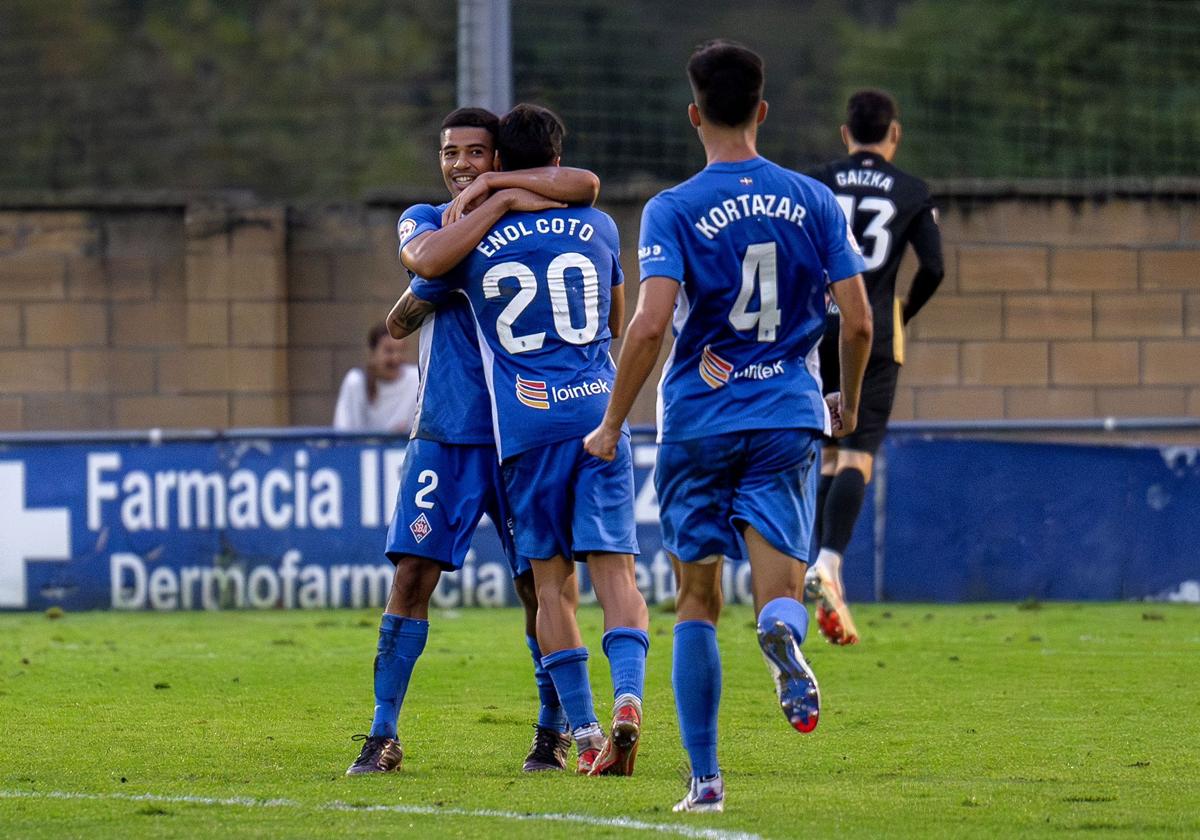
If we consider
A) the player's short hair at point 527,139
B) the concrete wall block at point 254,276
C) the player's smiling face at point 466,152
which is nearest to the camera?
the player's short hair at point 527,139

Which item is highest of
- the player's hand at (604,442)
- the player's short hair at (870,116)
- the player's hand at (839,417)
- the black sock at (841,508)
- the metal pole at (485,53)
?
the metal pole at (485,53)

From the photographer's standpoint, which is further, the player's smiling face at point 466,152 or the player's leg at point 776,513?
the player's smiling face at point 466,152

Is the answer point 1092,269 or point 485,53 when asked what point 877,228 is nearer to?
point 485,53

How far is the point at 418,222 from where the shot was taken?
5.66 m

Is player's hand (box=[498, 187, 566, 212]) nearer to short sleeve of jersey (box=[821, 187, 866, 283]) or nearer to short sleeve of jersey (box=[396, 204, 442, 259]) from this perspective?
short sleeve of jersey (box=[396, 204, 442, 259])

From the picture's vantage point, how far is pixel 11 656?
9039 millimetres

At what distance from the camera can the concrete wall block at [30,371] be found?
14.8 metres

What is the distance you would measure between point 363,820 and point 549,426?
1.23 metres

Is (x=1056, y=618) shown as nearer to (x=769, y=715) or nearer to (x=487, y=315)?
(x=769, y=715)

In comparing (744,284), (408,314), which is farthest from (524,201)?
(744,284)

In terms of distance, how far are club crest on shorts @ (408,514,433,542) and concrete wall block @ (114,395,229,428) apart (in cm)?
942

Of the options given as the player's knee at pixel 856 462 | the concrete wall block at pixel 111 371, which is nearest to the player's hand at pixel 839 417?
the player's knee at pixel 856 462

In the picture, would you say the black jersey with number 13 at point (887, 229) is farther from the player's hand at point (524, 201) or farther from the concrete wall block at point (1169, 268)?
the concrete wall block at point (1169, 268)

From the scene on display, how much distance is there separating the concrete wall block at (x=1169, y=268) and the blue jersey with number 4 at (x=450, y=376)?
31.9 feet
